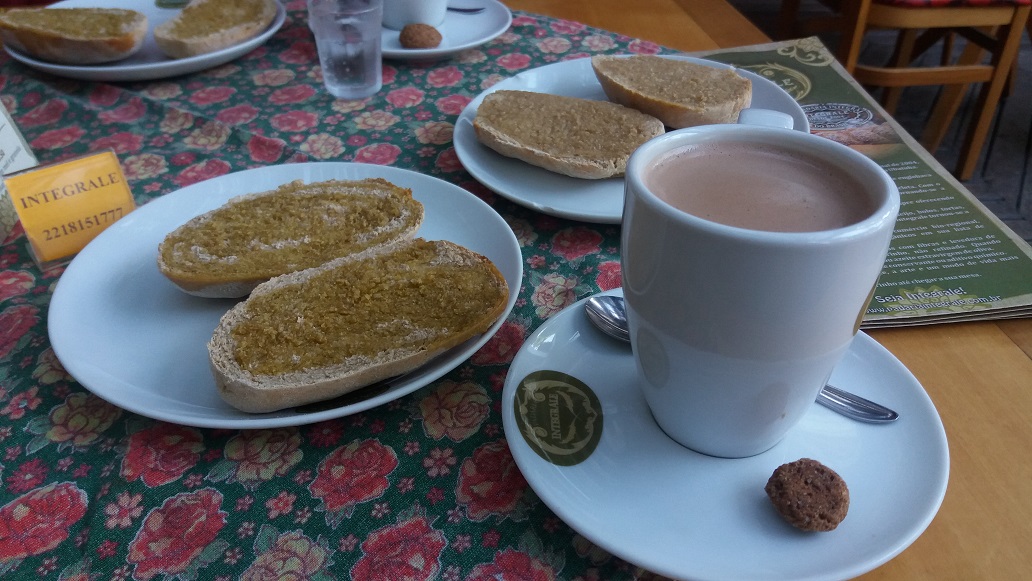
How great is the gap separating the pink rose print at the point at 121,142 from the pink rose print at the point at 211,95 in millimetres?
178

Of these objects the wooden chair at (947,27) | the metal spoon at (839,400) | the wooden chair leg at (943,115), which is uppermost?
the metal spoon at (839,400)

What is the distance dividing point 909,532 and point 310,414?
1.82ft

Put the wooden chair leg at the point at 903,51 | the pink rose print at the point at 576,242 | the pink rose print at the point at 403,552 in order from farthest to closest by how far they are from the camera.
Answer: the wooden chair leg at the point at 903,51 < the pink rose print at the point at 576,242 < the pink rose print at the point at 403,552

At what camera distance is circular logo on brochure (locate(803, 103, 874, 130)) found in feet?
4.38

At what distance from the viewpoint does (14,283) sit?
0.98m

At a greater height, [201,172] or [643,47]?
[643,47]

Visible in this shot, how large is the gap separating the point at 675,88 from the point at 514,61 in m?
0.48

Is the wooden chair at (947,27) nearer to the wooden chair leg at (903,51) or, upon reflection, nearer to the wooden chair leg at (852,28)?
the wooden chair leg at (852,28)

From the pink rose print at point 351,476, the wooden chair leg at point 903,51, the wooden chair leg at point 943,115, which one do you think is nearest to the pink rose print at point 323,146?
the pink rose print at point 351,476

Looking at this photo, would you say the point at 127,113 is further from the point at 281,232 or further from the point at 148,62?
the point at 281,232

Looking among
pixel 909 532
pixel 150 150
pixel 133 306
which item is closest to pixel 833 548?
pixel 909 532

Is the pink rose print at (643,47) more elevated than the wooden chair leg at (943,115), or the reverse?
the pink rose print at (643,47)

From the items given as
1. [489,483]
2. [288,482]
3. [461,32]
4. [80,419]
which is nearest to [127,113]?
[461,32]

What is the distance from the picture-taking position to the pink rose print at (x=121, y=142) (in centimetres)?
134
